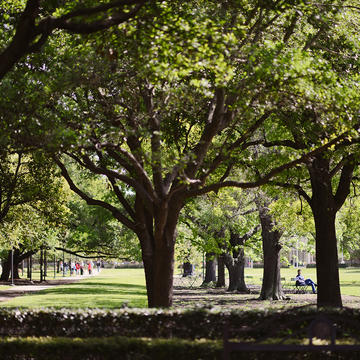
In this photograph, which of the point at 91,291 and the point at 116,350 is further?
the point at 91,291

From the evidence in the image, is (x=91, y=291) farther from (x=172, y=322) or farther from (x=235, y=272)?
(x=172, y=322)

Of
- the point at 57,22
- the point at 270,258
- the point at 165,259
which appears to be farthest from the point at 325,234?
the point at 270,258

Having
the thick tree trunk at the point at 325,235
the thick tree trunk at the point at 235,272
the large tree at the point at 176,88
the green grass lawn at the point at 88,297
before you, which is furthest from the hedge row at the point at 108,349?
the thick tree trunk at the point at 235,272

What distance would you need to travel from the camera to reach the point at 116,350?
848 centimetres

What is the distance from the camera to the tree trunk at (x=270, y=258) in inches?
1073

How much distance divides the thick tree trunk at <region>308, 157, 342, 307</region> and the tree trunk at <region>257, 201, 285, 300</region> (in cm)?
1042

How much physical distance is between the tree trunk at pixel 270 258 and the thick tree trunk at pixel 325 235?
10421mm

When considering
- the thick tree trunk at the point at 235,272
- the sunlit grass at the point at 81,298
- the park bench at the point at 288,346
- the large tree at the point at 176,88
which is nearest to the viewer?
the park bench at the point at 288,346

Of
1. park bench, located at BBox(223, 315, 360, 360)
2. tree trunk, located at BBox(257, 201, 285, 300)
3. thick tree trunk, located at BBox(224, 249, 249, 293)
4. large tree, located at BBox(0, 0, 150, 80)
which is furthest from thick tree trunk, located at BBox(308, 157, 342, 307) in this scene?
thick tree trunk, located at BBox(224, 249, 249, 293)

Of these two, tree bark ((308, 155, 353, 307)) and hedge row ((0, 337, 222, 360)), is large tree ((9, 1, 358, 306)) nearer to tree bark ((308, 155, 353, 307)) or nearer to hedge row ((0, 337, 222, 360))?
tree bark ((308, 155, 353, 307))

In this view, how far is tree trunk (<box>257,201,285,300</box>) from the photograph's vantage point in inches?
1073

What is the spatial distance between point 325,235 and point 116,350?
30.7ft

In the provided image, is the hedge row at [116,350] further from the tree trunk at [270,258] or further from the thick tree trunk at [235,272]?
the thick tree trunk at [235,272]

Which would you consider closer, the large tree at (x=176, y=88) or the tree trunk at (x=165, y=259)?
the large tree at (x=176, y=88)
